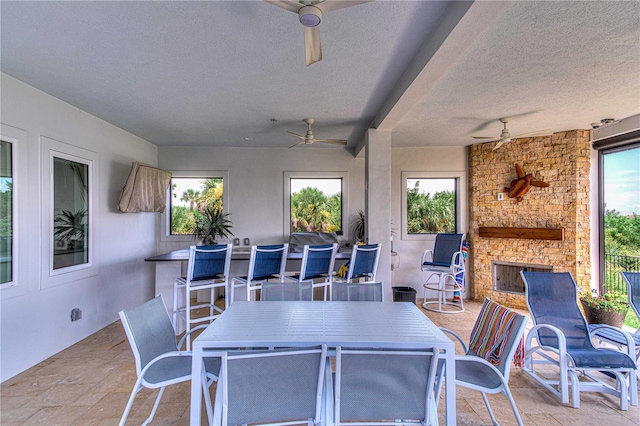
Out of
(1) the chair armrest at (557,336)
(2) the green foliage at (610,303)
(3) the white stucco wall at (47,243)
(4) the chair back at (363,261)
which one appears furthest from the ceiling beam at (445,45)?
(3) the white stucco wall at (47,243)

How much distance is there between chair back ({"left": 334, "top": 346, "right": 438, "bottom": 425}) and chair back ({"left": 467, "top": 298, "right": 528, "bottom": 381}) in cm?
64

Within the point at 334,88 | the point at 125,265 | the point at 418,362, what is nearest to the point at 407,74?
the point at 334,88

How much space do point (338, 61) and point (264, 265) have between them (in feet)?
7.05

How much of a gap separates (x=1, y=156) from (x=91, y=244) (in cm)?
147

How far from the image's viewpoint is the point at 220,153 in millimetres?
5742

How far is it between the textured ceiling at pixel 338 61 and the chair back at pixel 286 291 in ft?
6.16

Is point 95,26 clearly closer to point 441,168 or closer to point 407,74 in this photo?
point 407,74

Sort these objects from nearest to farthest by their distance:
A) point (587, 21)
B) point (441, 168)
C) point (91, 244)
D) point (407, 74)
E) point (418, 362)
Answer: point (418, 362)
point (587, 21)
point (407, 74)
point (91, 244)
point (441, 168)

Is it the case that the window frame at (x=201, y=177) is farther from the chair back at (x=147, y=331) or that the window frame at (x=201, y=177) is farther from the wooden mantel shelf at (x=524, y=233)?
the wooden mantel shelf at (x=524, y=233)

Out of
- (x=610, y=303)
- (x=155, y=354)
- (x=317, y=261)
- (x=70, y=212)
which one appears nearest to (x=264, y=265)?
(x=317, y=261)

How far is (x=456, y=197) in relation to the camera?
18.9 ft

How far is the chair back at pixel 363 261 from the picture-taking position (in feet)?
11.5

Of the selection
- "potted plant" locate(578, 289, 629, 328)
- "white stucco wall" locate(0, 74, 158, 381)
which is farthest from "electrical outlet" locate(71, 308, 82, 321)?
"potted plant" locate(578, 289, 629, 328)

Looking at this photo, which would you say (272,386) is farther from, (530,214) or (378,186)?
(530,214)
